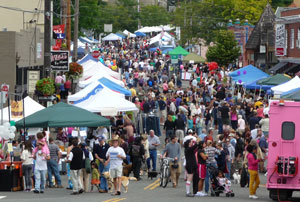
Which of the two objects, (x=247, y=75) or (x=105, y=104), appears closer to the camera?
(x=105, y=104)

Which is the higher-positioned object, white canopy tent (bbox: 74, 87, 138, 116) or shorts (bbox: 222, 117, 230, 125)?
white canopy tent (bbox: 74, 87, 138, 116)

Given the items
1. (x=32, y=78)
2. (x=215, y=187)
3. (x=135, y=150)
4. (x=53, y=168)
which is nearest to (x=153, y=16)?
(x=32, y=78)

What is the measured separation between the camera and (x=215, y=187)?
21.9 meters

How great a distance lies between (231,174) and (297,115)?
6.98m

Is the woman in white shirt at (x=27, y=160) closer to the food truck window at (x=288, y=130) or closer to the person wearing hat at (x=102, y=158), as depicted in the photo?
the person wearing hat at (x=102, y=158)

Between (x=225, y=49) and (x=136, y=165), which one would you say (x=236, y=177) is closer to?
(x=136, y=165)

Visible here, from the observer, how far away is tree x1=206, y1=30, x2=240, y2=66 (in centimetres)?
7100

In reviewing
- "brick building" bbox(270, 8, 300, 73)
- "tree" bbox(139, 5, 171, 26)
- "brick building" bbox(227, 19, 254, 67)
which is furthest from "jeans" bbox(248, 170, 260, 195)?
"tree" bbox(139, 5, 171, 26)

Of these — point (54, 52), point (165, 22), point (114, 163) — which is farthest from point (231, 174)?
point (165, 22)

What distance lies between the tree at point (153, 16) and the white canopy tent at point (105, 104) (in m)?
118

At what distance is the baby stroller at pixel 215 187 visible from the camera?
71.2 feet

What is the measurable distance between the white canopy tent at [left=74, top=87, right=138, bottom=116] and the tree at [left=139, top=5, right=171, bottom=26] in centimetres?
11779

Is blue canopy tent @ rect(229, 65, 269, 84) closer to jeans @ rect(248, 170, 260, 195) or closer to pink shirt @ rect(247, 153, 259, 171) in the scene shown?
pink shirt @ rect(247, 153, 259, 171)

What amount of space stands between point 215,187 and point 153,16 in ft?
443
